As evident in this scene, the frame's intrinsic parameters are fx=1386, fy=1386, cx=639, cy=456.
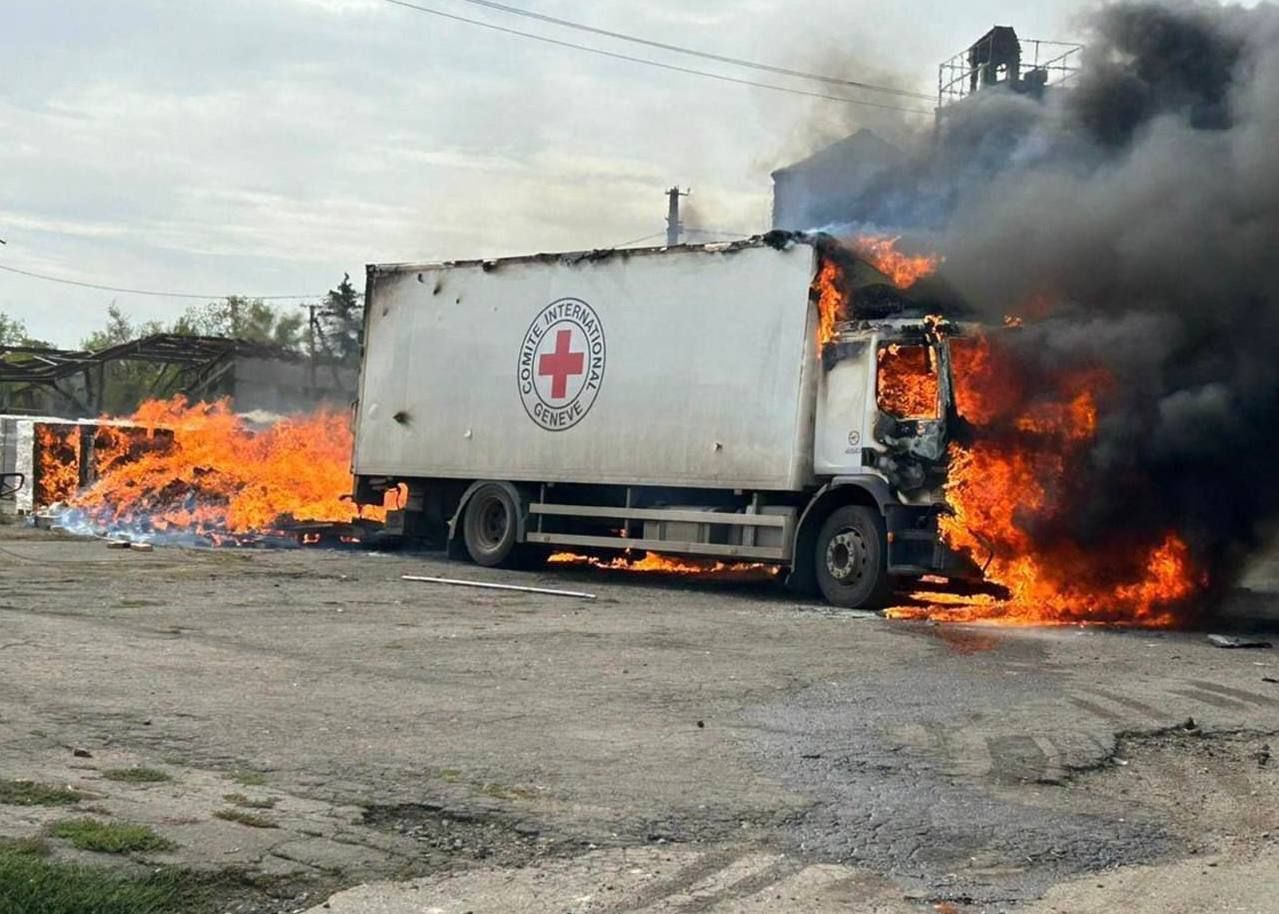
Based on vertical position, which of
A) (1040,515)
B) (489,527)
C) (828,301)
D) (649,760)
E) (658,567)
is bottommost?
(649,760)

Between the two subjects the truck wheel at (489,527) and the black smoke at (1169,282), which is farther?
the truck wheel at (489,527)

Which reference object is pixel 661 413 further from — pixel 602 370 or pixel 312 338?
pixel 312 338

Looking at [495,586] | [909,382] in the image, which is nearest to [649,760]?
[909,382]

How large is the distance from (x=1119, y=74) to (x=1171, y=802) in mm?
10779

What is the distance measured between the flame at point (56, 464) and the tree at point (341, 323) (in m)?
16.3

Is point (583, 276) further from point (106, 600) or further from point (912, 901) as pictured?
point (912, 901)

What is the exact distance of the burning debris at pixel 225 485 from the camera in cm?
2098

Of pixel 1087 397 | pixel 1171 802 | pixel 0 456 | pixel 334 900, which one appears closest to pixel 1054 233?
pixel 1087 397

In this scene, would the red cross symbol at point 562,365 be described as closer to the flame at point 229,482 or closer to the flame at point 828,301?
the flame at point 828,301

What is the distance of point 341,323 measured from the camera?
146 ft

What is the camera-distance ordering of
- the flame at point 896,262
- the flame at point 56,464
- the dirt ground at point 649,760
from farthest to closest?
the flame at point 56,464 < the flame at point 896,262 < the dirt ground at point 649,760

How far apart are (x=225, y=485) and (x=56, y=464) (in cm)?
430

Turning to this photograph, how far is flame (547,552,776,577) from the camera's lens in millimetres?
17188

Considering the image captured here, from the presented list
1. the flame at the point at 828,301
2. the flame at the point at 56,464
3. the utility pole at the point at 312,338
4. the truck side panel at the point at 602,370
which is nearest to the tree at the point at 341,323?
the utility pole at the point at 312,338
